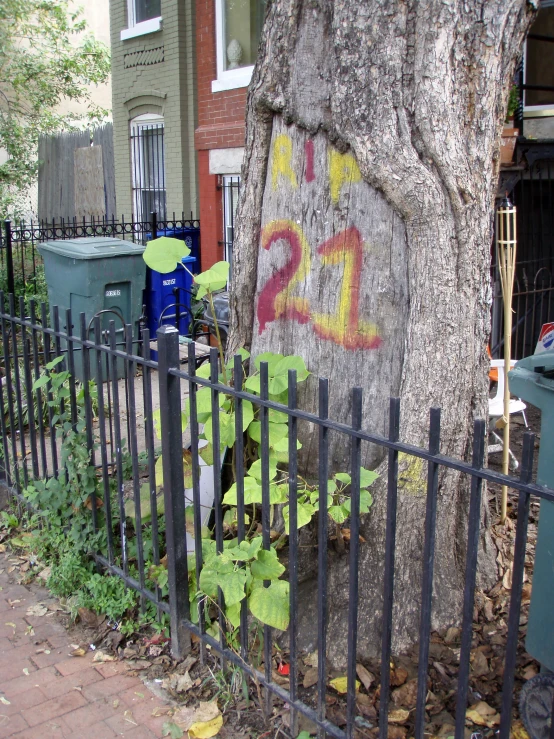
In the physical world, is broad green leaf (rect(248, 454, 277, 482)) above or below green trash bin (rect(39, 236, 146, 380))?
below

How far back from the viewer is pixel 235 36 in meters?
9.83

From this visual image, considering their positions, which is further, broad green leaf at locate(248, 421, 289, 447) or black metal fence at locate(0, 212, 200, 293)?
black metal fence at locate(0, 212, 200, 293)

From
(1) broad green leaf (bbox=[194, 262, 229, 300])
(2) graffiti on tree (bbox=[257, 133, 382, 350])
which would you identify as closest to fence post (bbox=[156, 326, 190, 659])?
(1) broad green leaf (bbox=[194, 262, 229, 300])

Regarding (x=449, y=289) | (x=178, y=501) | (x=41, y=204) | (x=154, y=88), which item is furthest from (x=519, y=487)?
(x=41, y=204)

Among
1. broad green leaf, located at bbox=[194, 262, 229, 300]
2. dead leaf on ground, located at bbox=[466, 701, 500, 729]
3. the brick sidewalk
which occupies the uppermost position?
broad green leaf, located at bbox=[194, 262, 229, 300]

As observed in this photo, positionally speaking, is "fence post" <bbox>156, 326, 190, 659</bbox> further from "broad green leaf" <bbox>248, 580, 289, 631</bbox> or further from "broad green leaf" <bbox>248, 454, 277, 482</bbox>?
"broad green leaf" <bbox>248, 580, 289, 631</bbox>

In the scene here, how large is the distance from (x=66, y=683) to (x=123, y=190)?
10.5 meters

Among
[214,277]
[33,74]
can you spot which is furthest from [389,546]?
→ [33,74]

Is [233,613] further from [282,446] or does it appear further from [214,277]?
[214,277]

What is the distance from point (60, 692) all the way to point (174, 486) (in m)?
0.96

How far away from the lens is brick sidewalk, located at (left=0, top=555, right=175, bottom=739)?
111 inches

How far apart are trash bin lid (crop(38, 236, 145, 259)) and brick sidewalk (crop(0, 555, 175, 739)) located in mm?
4095

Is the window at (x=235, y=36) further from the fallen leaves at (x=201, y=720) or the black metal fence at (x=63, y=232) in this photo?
the fallen leaves at (x=201, y=720)

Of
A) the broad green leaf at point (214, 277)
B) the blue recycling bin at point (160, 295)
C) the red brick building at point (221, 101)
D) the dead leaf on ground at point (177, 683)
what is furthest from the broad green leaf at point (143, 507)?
the red brick building at point (221, 101)
